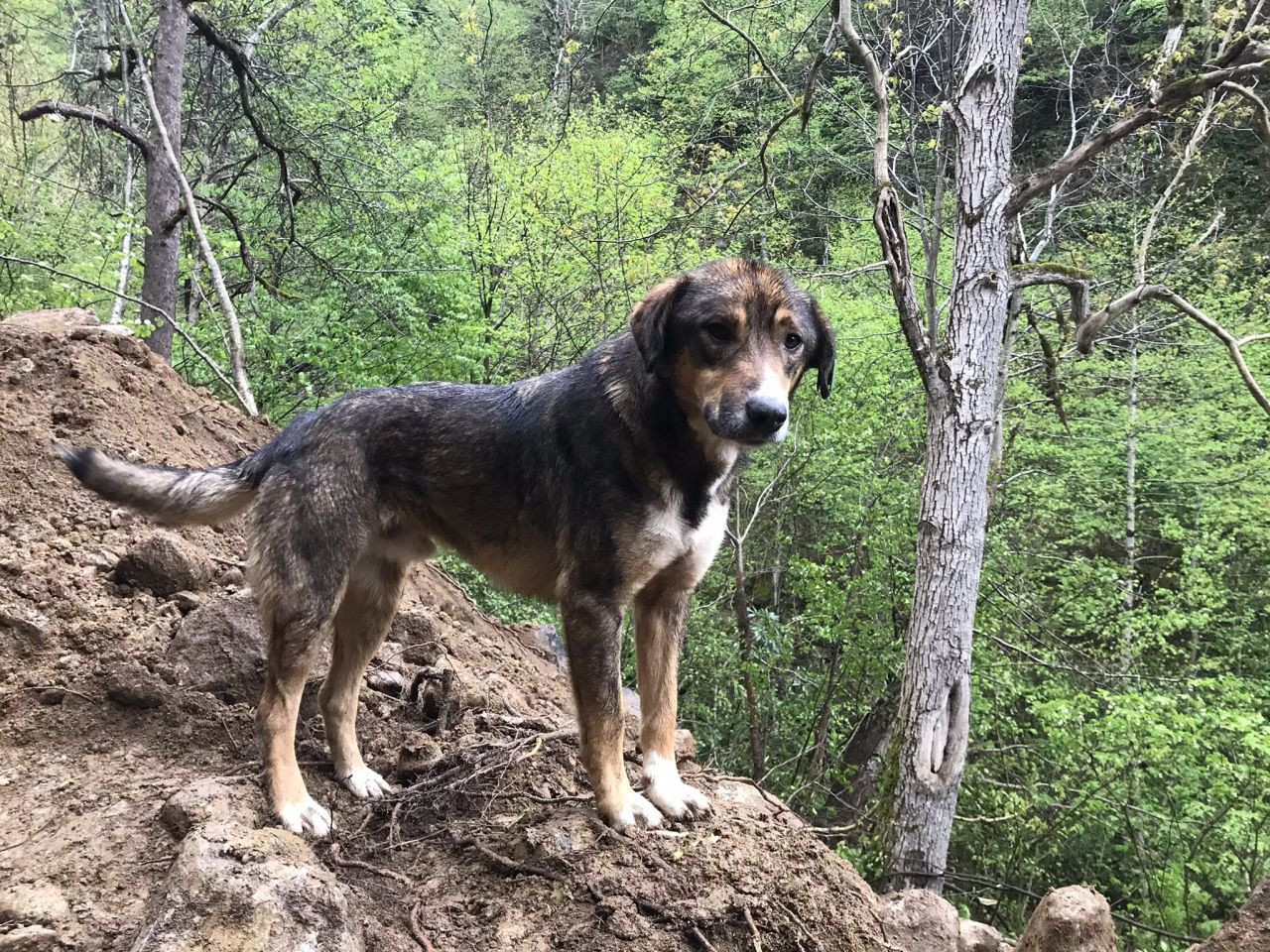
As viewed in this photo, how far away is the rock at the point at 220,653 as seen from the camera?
14.2ft

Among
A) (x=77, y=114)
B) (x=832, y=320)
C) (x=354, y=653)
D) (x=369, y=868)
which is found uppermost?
(x=77, y=114)

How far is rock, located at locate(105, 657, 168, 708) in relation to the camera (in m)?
4.08

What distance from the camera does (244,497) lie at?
3893 mm

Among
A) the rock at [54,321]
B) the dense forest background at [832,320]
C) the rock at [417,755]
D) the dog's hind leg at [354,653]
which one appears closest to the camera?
the dog's hind leg at [354,653]

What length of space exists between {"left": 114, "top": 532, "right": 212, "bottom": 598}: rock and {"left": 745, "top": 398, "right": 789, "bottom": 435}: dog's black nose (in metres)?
3.59

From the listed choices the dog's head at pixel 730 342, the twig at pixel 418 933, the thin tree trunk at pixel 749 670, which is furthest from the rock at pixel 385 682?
the thin tree trunk at pixel 749 670

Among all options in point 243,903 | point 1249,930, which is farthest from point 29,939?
point 1249,930

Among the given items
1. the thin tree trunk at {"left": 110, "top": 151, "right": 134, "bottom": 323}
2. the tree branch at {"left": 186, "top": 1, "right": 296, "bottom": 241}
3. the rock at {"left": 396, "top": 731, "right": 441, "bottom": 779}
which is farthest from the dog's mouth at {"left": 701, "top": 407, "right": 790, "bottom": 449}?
the tree branch at {"left": 186, "top": 1, "right": 296, "bottom": 241}

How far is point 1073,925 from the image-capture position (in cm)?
376

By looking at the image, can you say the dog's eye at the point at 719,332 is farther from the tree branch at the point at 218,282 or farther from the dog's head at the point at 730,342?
the tree branch at the point at 218,282

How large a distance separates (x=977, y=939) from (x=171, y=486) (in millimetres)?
4948

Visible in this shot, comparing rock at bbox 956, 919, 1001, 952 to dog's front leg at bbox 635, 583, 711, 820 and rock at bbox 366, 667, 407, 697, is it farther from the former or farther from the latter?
rock at bbox 366, 667, 407, 697

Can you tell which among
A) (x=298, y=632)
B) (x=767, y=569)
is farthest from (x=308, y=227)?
(x=298, y=632)

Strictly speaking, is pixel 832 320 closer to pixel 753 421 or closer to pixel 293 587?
pixel 753 421
